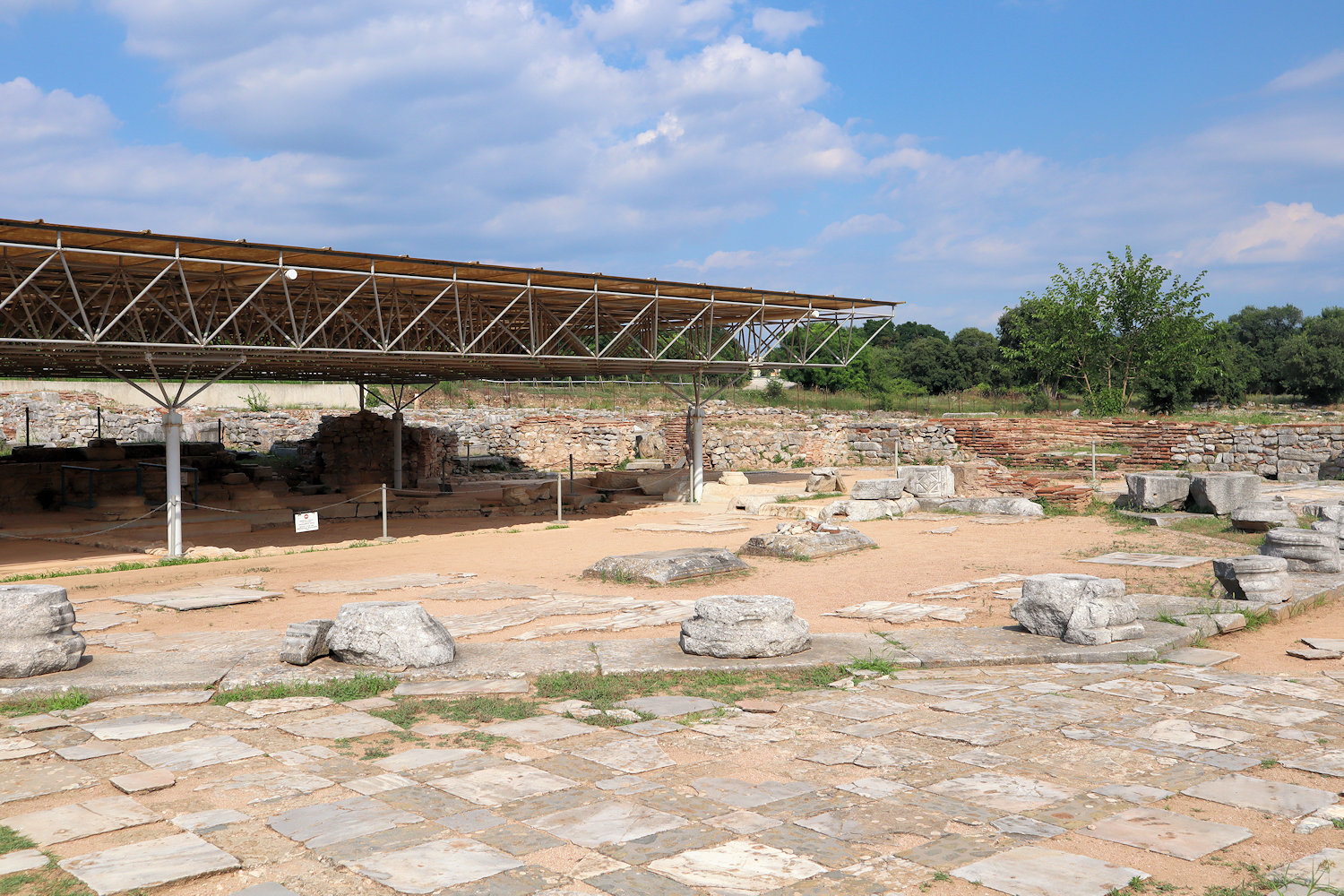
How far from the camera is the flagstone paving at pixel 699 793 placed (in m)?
4.11

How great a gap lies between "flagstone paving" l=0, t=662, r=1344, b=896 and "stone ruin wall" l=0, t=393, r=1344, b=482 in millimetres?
24390

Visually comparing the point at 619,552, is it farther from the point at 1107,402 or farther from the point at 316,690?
the point at 1107,402

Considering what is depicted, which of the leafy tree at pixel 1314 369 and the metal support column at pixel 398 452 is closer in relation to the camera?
the metal support column at pixel 398 452

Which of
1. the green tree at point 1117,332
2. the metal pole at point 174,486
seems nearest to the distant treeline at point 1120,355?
the green tree at point 1117,332

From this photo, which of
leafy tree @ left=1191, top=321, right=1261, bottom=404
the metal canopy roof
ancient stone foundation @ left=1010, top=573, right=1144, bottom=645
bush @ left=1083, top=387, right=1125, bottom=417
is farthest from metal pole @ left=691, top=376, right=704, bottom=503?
leafy tree @ left=1191, top=321, right=1261, bottom=404

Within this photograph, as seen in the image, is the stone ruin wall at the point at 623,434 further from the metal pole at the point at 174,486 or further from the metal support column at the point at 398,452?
the metal pole at the point at 174,486

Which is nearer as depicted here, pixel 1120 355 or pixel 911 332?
pixel 1120 355

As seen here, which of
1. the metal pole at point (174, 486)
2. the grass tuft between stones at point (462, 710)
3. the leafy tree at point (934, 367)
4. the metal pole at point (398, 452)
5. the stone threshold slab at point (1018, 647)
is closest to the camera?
the grass tuft between stones at point (462, 710)

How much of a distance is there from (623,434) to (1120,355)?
22.7 metres

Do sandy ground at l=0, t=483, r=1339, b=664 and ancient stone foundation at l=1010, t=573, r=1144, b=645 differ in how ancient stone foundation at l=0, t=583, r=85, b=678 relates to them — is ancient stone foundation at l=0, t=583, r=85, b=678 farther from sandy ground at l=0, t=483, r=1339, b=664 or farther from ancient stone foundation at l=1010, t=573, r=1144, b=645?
ancient stone foundation at l=1010, t=573, r=1144, b=645

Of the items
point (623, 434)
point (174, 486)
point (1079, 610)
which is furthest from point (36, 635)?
point (623, 434)

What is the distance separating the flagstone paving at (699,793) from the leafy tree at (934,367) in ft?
203

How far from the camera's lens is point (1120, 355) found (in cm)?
4238

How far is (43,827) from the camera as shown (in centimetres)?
454
